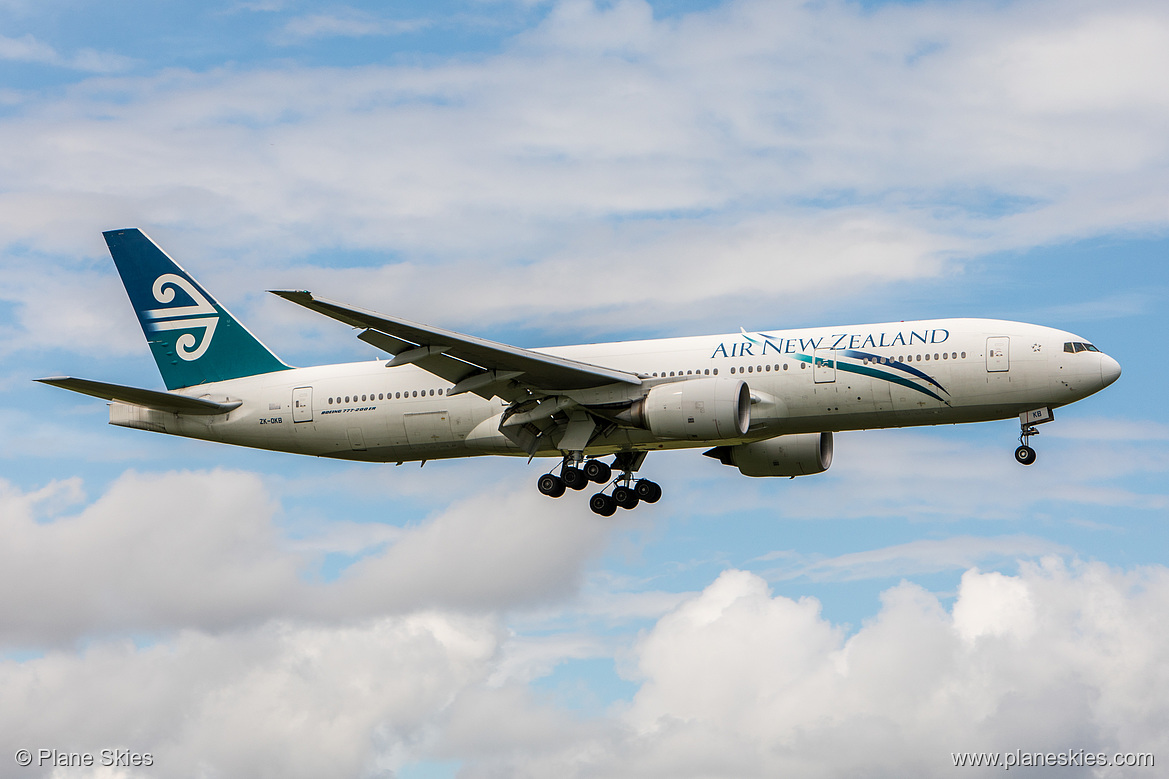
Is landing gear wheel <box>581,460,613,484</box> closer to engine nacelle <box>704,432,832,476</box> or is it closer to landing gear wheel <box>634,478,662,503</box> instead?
landing gear wheel <box>634,478,662,503</box>

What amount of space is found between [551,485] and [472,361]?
4932mm

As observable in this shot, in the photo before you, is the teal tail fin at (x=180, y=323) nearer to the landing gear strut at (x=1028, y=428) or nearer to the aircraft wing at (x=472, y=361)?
the aircraft wing at (x=472, y=361)

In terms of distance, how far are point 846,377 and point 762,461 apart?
7.38 meters

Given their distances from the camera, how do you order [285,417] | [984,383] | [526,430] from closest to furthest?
[984,383] < [526,430] < [285,417]

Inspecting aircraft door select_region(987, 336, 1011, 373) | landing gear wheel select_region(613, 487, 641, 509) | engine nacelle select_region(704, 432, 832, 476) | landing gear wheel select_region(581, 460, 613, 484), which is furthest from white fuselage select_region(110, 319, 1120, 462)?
engine nacelle select_region(704, 432, 832, 476)

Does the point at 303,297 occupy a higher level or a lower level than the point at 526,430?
higher

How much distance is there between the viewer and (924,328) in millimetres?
34031

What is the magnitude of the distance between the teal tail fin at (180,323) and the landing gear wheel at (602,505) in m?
10.4

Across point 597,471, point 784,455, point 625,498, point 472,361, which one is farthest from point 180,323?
point 784,455

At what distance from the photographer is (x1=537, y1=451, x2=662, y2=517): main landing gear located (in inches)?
1463

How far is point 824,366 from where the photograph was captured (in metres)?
34.0

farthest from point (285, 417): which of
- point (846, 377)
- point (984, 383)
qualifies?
point (984, 383)

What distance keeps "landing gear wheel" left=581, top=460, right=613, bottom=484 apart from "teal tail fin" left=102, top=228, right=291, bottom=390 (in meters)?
10.2

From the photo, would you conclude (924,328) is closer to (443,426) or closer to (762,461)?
(762,461)
